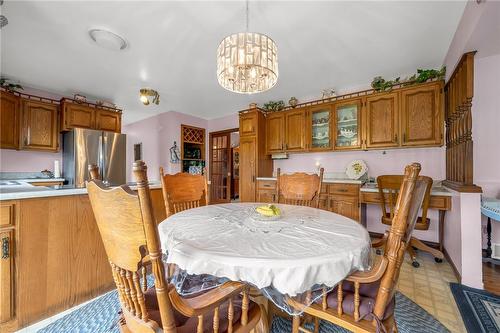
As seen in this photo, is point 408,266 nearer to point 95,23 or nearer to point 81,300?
point 81,300

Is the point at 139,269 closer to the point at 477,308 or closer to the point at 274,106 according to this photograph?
the point at 477,308

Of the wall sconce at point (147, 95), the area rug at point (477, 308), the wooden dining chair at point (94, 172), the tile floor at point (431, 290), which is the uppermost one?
the wall sconce at point (147, 95)

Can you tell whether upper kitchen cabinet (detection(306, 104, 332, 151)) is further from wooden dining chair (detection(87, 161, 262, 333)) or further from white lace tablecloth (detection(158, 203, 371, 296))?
wooden dining chair (detection(87, 161, 262, 333))

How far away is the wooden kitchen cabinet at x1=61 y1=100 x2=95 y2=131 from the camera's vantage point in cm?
349

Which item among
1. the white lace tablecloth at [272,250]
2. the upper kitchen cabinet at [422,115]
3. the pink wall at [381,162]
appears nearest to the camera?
the white lace tablecloth at [272,250]

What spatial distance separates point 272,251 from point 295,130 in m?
3.12

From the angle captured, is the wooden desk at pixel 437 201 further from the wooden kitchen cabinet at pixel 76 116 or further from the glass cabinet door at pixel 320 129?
the wooden kitchen cabinet at pixel 76 116

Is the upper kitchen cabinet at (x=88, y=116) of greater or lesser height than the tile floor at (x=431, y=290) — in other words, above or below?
above

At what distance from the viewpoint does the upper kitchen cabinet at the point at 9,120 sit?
2961mm

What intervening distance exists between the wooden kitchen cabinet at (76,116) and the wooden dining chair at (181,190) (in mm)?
2967

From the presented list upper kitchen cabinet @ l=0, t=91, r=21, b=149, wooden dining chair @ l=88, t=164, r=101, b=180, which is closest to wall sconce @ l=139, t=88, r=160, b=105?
upper kitchen cabinet @ l=0, t=91, r=21, b=149

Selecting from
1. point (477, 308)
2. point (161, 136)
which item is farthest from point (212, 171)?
point (477, 308)

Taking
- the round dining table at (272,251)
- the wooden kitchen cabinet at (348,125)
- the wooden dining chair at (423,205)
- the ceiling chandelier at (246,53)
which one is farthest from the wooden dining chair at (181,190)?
the wooden kitchen cabinet at (348,125)

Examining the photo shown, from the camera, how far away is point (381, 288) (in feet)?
2.57
